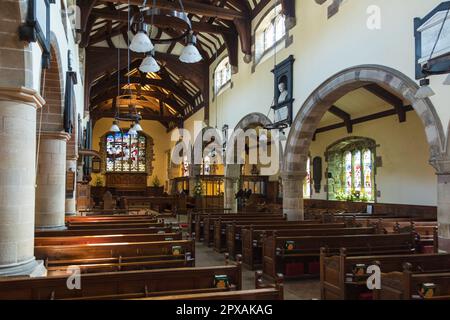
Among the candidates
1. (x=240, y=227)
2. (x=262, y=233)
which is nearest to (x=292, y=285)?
(x=262, y=233)

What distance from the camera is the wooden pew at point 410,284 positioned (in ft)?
11.6

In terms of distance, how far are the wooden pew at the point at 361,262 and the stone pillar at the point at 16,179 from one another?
3305 millimetres

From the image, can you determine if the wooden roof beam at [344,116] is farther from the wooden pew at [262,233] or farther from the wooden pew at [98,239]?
the wooden pew at [98,239]

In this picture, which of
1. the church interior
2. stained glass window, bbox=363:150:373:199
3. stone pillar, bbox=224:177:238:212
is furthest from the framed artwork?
stone pillar, bbox=224:177:238:212

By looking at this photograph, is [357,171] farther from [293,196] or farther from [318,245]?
[318,245]

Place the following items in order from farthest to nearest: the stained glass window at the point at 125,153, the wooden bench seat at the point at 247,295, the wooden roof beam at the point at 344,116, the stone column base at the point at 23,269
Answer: the stained glass window at the point at 125,153 → the wooden roof beam at the point at 344,116 → the stone column base at the point at 23,269 → the wooden bench seat at the point at 247,295

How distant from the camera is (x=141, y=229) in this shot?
6.91 meters

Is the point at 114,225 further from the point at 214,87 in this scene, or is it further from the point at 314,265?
the point at 214,87

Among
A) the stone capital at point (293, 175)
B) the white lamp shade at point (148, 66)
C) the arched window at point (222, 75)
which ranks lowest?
the stone capital at point (293, 175)

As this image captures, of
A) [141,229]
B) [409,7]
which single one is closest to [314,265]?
[141,229]

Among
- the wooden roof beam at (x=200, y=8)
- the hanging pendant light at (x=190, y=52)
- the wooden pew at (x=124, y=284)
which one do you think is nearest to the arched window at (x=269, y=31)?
the wooden roof beam at (x=200, y=8)

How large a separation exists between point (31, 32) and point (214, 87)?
47.3ft

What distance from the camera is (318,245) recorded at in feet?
21.5

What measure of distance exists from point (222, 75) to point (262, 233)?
11.6 metres
